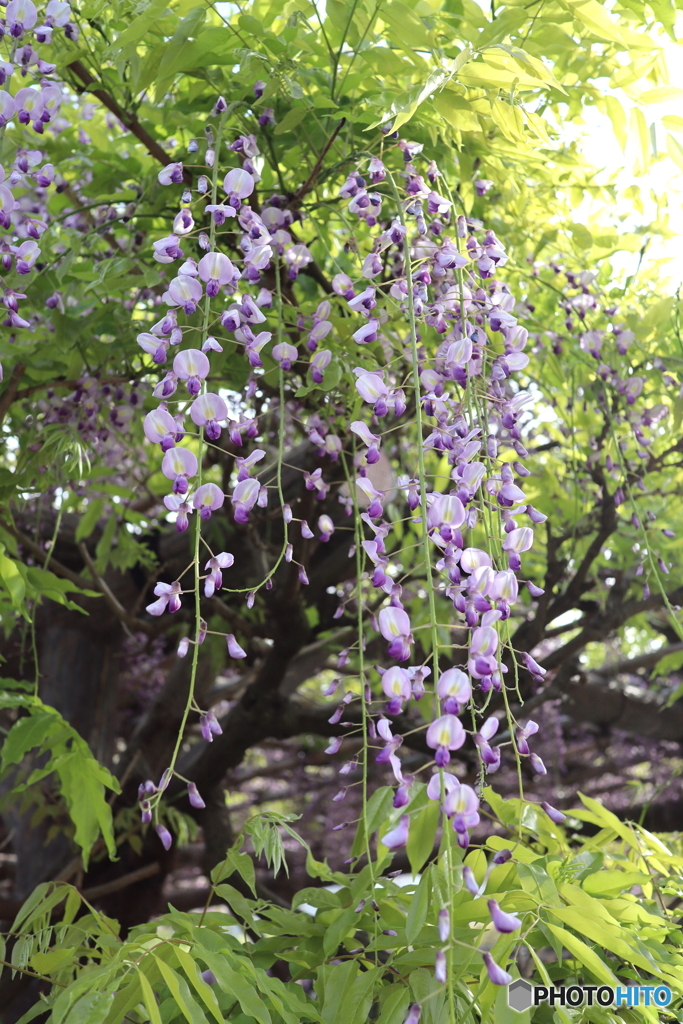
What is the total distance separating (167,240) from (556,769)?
3.84 metres

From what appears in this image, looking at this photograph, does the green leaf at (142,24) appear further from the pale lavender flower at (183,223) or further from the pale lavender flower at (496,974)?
the pale lavender flower at (496,974)

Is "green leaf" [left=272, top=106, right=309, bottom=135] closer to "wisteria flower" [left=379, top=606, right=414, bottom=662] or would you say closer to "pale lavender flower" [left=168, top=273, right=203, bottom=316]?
"pale lavender flower" [left=168, top=273, right=203, bottom=316]

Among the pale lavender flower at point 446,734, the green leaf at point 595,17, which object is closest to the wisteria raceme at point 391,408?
the pale lavender flower at point 446,734

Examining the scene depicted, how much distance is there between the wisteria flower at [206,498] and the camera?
0.78 metres

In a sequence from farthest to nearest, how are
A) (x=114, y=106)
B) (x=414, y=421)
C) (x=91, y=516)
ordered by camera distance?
(x=91, y=516) < (x=114, y=106) < (x=414, y=421)

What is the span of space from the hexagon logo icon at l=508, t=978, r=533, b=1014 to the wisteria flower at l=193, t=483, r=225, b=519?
0.55 m

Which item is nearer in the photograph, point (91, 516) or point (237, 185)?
point (237, 185)

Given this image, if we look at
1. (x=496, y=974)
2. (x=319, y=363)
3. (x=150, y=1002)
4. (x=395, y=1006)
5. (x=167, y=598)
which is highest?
(x=319, y=363)

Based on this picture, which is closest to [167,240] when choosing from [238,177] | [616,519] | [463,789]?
[238,177]

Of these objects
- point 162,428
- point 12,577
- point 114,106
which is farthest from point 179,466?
point 114,106

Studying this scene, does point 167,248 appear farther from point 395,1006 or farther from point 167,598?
point 395,1006

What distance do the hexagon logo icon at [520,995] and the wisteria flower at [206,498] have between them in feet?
1.79

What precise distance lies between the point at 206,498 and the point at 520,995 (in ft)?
1.92

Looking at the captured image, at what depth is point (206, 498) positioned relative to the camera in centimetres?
78
